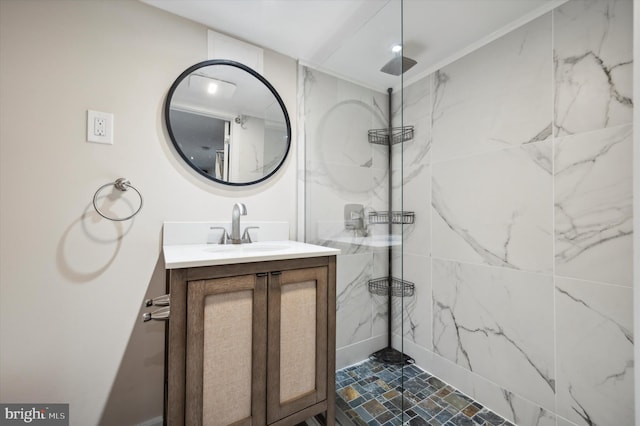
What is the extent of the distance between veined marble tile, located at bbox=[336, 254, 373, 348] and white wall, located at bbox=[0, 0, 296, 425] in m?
0.84

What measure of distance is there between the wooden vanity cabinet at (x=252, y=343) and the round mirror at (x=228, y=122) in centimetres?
71

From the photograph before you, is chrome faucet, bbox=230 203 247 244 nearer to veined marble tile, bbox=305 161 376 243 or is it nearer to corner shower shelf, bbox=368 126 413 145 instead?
veined marble tile, bbox=305 161 376 243

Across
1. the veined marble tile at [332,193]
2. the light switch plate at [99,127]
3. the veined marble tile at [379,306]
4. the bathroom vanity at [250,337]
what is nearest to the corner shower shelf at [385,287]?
the veined marble tile at [379,306]

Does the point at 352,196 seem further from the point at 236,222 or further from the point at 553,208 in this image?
the point at 553,208

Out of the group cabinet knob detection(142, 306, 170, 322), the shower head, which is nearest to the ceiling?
the shower head

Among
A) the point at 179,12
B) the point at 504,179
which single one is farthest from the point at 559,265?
the point at 179,12

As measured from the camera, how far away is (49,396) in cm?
114

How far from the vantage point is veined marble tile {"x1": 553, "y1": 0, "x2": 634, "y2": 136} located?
1.08 metres

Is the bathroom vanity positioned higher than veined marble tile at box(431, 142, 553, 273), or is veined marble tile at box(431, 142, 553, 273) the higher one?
veined marble tile at box(431, 142, 553, 273)

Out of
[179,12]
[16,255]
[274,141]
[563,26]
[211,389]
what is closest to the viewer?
[211,389]

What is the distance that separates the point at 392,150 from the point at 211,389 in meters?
1.21

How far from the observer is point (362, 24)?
143 cm

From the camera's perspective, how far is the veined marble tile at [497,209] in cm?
131

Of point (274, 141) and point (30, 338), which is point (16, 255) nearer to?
point (30, 338)
